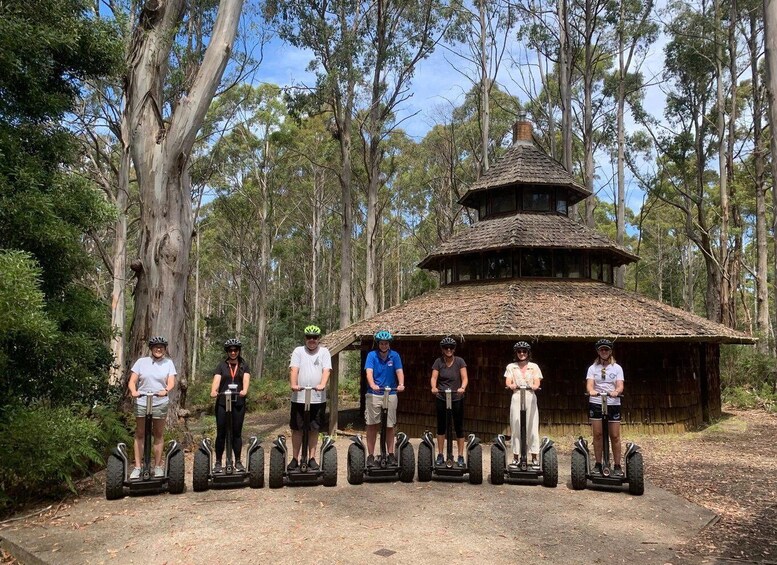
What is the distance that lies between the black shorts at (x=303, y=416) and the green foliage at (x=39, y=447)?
7.71 ft

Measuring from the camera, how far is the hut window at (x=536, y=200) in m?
17.2

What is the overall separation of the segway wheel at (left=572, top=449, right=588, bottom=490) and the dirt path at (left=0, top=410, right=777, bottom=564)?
114mm

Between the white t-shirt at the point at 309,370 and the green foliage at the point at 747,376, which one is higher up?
the white t-shirt at the point at 309,370

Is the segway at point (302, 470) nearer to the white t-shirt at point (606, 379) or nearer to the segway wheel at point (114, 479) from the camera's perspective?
the segway wheel at point (114, 479)

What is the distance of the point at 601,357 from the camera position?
702 centimetres

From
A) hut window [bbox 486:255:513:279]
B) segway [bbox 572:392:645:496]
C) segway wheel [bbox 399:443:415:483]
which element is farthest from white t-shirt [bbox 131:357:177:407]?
hut window [bbox 486:255:513:279]

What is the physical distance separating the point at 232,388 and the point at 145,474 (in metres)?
1.43

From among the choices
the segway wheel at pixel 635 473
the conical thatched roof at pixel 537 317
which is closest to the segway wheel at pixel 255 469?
the segway wheel at pixel 635 473

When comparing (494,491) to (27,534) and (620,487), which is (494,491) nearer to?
(620,487)

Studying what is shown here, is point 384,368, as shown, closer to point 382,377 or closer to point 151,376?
point 382,377

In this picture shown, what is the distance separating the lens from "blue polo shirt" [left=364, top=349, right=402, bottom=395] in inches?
279

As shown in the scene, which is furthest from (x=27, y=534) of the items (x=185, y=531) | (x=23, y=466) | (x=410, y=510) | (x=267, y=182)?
(x=267, y=182)

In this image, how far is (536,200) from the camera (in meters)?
17.3

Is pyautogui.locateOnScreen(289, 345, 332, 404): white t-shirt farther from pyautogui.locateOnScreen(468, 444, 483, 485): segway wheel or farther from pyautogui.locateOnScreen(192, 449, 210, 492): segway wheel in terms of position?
pyautogui.locateOnScreen(468, 444, 483, 485): segway wheel
